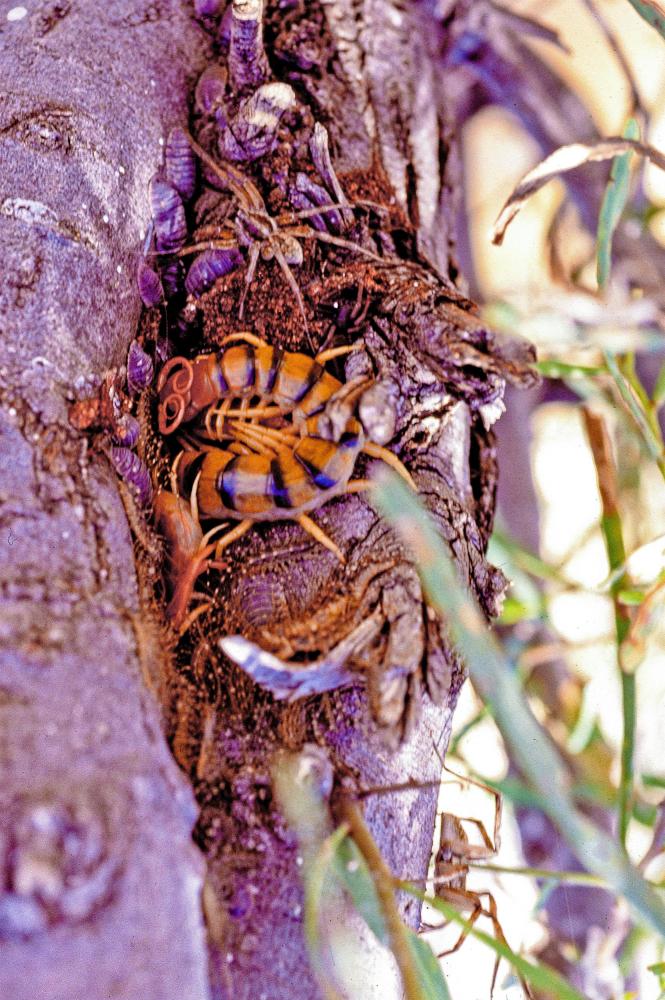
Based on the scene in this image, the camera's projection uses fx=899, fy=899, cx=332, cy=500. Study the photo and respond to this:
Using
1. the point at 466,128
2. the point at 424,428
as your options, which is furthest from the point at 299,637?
the point at 466,128

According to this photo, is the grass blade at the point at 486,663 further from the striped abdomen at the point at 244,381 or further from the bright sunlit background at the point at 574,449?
the bright sunlit background at the point at 574,449

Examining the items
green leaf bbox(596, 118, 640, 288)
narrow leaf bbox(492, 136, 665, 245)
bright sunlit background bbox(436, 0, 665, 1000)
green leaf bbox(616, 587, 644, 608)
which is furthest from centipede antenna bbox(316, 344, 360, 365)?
bright sunlit background bbox(436, 0, 665, 1000)

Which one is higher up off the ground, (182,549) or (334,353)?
(334,353)

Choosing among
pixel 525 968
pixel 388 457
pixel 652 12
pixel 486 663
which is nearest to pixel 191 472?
pixel 388 457

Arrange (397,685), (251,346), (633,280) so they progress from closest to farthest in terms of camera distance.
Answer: (397,685), (251,346), (633,280)

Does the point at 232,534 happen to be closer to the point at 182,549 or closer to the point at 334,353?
the point at 182,549

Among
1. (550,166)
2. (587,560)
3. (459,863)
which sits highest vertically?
(550,166)

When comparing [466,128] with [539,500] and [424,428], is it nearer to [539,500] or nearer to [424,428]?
[539,500]
